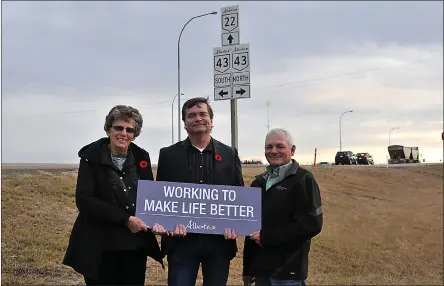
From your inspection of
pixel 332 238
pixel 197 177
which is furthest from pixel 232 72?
pixel 332 238

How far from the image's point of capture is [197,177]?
12.9 ft

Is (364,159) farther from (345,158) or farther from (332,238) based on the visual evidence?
(332,238)

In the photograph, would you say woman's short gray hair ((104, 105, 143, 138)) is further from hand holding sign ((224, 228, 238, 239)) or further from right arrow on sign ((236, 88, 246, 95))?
right arrow on sign ((236, 88, 246, 95))

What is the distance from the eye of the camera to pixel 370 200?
65.5 feet

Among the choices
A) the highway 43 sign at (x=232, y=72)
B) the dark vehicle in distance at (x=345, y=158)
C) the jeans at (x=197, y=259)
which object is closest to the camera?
the jeans at (x=197, y=259)

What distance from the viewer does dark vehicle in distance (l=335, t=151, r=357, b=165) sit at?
55562 millimetres

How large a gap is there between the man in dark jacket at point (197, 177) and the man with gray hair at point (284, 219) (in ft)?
0.78

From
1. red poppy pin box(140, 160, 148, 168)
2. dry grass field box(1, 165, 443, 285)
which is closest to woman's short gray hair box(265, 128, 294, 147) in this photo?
red poppy pin box(140, 160, 148, 168)

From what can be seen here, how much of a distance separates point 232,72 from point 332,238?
727 cm

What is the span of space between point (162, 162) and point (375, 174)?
85.6ft

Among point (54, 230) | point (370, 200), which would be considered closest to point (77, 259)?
point (54, 230)

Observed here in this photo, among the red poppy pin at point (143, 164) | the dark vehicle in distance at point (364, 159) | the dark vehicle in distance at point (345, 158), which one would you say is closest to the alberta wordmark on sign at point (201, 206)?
the red poppy pin at point (143, 164)

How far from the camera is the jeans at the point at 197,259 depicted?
383cm

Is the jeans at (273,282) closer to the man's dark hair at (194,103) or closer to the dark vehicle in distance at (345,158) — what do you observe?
the man's dark hair at (194,103)
